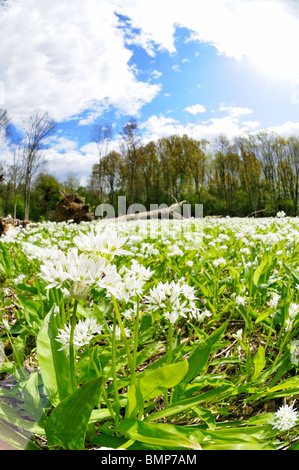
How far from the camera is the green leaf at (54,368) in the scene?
2.78 feet

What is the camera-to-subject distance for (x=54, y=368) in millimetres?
886

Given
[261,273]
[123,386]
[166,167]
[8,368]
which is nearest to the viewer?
[123,386]

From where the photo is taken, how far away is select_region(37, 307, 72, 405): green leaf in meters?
0.85

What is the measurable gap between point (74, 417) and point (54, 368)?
230mm

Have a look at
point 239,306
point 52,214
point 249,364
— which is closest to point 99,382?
point 249,364

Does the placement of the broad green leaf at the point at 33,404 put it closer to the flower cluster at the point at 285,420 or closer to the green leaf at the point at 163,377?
the green leaf at the point at 163,377

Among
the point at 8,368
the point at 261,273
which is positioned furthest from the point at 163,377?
the point at 261,273

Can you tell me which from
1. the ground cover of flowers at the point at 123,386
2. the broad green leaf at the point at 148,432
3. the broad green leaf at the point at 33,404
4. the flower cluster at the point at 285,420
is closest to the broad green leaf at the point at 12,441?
the ground cover of flowers at the point at 123,386

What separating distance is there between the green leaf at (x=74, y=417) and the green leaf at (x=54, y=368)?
13cm

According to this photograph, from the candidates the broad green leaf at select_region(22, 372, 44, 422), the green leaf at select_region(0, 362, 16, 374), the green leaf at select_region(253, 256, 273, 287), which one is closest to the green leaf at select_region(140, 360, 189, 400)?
the broad green leaf at select_region(22, 372, 44, 422)

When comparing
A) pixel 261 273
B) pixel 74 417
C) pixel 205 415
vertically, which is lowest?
pixel 205 415

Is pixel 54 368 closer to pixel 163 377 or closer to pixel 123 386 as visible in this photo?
pixel 123 386

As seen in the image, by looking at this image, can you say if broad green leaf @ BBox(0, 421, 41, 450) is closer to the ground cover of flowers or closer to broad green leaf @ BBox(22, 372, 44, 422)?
the ground cover of flowers

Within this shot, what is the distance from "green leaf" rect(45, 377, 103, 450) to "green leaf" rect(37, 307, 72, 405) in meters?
0.13
